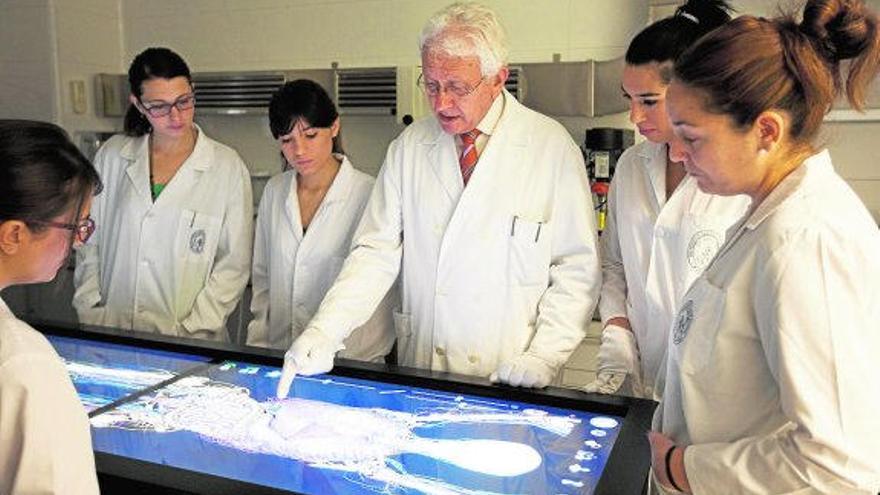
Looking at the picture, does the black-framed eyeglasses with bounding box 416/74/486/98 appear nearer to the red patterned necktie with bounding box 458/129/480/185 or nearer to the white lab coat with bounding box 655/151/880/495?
the red patterned necktie with bounding box 458/129/480/185

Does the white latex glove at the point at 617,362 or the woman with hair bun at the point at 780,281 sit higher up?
the woman with hair bun at the point at 780,281

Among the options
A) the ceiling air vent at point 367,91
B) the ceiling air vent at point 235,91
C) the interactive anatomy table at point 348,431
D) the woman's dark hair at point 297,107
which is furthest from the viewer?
the ceiling air vent at point 235,91

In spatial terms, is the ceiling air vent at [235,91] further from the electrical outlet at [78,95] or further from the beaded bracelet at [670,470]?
the beaded bracelet at [670,470]

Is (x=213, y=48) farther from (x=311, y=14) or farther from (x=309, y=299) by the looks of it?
(x=309, y=299)

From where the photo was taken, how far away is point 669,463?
3.33ft

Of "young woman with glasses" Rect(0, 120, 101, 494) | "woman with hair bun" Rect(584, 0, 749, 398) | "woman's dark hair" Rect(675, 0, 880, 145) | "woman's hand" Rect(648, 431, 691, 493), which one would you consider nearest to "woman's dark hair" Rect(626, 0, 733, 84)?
"woman with hair bun" Rect(584, 0, 749, 398)

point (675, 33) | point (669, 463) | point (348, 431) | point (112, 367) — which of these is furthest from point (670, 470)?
point (112, 367)

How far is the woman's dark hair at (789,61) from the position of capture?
2.96 feet

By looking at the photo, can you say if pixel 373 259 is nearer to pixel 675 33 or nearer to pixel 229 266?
pixel 229 266

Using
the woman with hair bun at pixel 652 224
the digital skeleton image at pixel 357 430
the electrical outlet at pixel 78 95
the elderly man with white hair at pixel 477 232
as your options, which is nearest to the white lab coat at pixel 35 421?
the digital skeleton image at pixel 357 430

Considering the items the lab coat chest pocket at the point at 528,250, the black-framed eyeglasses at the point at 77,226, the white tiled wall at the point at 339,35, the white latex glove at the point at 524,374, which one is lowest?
the white latex glove at the point at 524,374

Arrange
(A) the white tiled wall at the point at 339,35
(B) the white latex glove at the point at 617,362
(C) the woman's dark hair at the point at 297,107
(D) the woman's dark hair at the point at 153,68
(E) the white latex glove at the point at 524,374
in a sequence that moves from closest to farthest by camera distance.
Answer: (E) the white latex glove at the point at 524,374 < (B) the white latex glove at the point at 617,362 < (C) the woman's dark hair at the point at 297,107 < (D) the woman's dark hair at the point at 153,68 < (A) the white tiled wall at the point at 339,35

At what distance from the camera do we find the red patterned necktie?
1.85 m

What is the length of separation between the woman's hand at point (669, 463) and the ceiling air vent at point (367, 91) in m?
2.42
